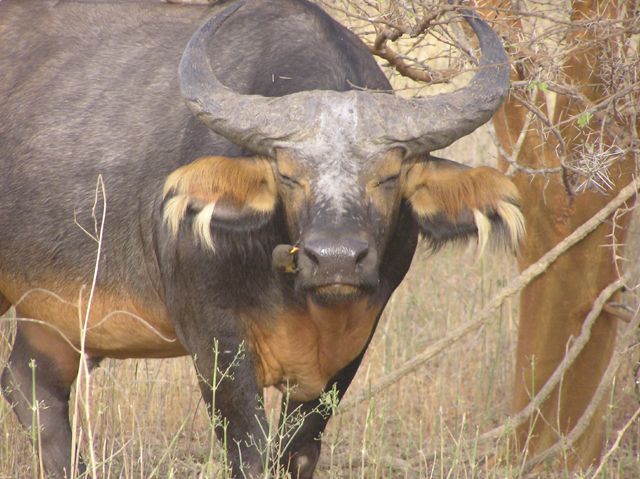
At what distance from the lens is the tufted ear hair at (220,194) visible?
176 inches

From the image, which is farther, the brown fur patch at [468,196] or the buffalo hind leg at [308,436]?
the buffalo hind leg at [308,436]

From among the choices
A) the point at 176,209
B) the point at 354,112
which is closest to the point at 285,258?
the point at 176,209

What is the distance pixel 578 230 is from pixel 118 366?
303 cm

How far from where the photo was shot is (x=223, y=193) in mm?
4496

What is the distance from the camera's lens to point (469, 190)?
4.62 meters

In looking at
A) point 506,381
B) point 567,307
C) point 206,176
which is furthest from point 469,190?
point 506,381

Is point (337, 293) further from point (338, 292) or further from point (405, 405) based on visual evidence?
point (405, 405)

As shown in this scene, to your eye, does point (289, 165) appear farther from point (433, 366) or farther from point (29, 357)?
point (433, 366)

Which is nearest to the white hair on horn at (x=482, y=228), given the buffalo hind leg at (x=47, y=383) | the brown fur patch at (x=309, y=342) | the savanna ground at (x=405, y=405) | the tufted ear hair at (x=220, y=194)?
the savanna ground at (x=405, y=405)

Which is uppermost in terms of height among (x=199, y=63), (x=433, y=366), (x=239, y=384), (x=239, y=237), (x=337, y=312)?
(x=199, y=63)

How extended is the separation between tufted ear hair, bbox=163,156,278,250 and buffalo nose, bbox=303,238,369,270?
62cm

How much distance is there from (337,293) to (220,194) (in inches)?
28.0

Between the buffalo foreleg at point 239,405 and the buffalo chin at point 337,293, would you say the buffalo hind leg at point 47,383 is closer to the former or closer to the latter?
the buffalo foreleg at point 239,405

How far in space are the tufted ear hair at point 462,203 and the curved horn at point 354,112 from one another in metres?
0.20
